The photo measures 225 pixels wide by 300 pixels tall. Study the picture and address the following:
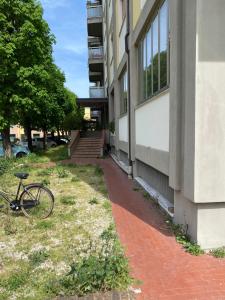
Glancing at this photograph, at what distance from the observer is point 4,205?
22.0 ft

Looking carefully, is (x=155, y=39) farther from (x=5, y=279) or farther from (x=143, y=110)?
(x=5, y=279)

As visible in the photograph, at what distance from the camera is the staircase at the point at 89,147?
19.7 metres

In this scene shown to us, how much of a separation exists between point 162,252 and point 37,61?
16080 millimetres

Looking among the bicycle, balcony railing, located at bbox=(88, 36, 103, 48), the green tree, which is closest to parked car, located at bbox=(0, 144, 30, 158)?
the green tree

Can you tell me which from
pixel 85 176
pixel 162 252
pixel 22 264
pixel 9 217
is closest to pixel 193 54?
pixel 162 252

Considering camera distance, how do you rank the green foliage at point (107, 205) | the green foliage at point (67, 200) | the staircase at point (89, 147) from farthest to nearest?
the staircase at point (89, 147)
the green foliage at point (67, 200)
the green foliage at point (107, 205)

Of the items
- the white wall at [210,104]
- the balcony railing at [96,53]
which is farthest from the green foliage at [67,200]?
the balcony railing at [96,53]

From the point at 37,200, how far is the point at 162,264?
129 inches

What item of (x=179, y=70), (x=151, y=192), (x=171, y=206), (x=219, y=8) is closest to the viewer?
(x=219, y=8)

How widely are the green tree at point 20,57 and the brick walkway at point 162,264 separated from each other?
1256 cm

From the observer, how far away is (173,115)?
5203mm

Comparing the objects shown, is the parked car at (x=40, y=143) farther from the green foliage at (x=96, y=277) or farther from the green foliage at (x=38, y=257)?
the green foliage at (x=96, y=277)

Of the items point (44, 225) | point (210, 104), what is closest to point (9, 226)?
point (44, 225)

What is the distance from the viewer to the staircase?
64.7 ft
